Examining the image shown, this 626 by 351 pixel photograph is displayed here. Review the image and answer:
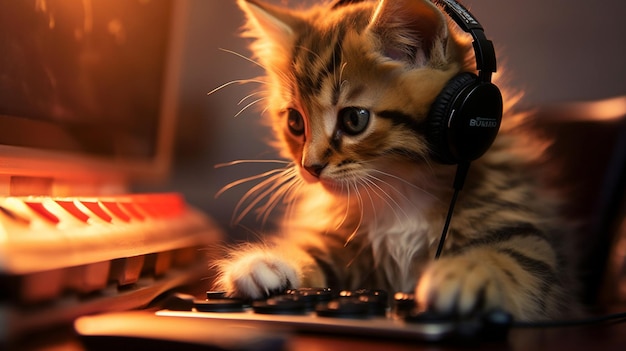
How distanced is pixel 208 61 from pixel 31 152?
38.7 inches

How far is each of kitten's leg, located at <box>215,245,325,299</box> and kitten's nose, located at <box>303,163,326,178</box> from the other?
0.13m

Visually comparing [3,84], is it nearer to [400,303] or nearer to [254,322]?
[254,322]

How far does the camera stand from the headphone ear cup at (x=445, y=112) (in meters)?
0.74

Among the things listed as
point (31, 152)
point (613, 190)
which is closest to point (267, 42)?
point (31, 152)

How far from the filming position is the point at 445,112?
747 millimetres

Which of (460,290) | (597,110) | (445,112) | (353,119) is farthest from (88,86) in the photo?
(597,110)

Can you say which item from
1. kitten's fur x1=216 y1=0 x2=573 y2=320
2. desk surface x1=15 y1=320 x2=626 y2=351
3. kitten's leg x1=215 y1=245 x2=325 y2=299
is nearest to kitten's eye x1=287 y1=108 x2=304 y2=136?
kitten's fur x1=216 y1=0 x2=573 y2=320

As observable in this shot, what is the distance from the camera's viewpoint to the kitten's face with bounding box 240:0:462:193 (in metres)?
0.85

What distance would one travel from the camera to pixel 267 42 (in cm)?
114

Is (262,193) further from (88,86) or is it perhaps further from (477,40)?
(477,40)

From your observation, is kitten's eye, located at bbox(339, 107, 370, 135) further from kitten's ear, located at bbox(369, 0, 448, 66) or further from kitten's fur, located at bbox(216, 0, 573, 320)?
kitten's ear, located at bbox(369, 0, 448, 66)

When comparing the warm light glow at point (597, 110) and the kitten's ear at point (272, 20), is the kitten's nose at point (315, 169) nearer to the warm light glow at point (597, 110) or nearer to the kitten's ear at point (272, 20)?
the kitten's ear at point (272, 20)

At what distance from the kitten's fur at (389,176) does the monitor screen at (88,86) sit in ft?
0.90

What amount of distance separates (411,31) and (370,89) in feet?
0.35
